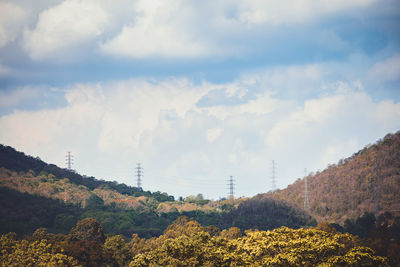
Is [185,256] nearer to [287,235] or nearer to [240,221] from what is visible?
[287,235]

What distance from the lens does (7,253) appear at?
72125mm

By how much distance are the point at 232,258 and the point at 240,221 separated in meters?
105

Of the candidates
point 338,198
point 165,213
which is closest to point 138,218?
point 165,213

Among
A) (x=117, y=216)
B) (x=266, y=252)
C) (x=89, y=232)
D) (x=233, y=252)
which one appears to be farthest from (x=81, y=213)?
(x=266, y=252)

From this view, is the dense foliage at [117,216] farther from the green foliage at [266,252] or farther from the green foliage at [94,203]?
the green foliage at [266,252]

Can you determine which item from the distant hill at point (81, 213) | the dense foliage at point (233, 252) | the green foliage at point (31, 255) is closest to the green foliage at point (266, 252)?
the dense foliage at point (233, 252)

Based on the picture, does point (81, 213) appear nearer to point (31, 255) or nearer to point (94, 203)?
point (94, 203)

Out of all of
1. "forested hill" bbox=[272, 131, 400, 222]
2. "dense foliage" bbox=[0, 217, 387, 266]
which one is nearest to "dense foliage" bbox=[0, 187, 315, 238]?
"forested hill" bbox=[272, 131, 400, 222]

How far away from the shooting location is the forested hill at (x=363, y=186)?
155 meters

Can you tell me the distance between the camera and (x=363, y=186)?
165875 millimetres

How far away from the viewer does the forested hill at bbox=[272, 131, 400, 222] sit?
155 metres

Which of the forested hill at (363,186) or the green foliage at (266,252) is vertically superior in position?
the forested hill at (363,186)

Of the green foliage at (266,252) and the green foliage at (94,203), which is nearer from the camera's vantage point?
the green foliage at (266,252)

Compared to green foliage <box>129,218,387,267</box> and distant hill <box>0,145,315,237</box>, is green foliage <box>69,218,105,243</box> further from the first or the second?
green foliage <box>129,218,387,267</box>
